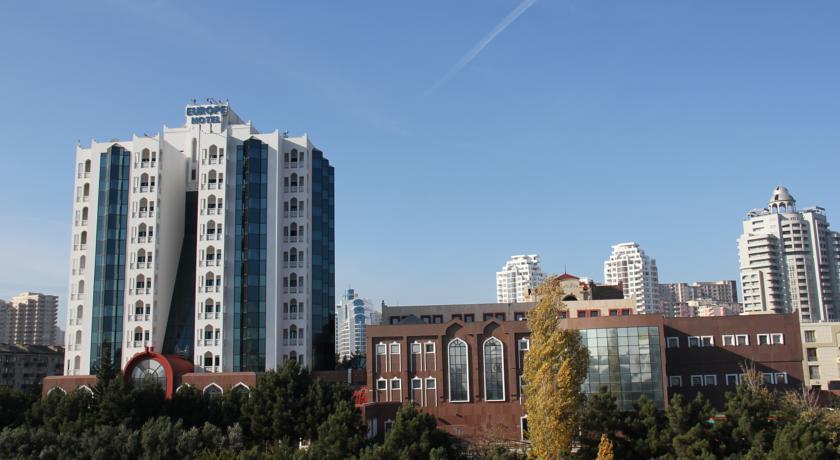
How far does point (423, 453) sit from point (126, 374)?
131ft

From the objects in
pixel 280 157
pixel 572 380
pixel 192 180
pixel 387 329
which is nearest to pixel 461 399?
pixel 387 329

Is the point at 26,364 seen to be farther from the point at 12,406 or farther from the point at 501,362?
the point at 501,362

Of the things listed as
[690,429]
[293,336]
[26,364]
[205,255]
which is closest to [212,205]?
[205,255]

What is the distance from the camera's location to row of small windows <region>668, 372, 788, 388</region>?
76875 millimetres

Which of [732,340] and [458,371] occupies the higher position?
[732,340]

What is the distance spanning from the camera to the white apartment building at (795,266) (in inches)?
7697

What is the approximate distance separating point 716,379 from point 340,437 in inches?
1660

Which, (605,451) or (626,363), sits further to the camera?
(626,363)

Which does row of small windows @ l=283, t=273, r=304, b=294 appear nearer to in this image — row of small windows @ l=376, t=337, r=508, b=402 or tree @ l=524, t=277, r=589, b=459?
row of small windows @ l=376, t=337, r=508, b=402

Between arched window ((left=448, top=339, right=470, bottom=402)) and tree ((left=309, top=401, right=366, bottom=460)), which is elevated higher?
arched window ((left=448, top=339, right=470, bottom=402))

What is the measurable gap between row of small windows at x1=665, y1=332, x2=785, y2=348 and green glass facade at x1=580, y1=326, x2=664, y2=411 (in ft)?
29.8

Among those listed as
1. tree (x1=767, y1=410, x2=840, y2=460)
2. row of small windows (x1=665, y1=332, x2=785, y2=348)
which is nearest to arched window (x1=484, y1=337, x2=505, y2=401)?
row of small windows (x1=665, y1=332, x2=785, y2=348)

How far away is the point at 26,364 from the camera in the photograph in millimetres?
135500

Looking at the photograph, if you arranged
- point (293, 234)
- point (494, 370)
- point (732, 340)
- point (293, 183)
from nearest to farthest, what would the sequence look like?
point (732, 340) < point (494, 370) < point (293, 234) < point (293, 183)
